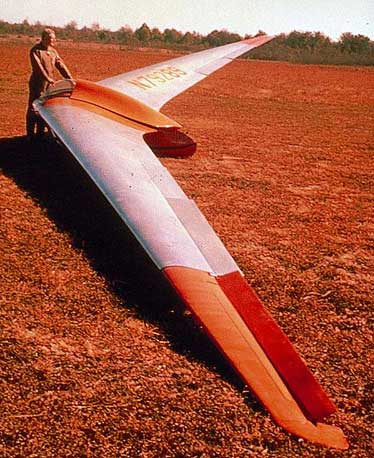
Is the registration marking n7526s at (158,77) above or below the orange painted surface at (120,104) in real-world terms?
above

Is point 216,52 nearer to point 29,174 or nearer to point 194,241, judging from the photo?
point 29,174

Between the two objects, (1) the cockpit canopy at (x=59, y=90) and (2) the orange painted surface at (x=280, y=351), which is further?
(1) the cockpit canopy at (x=59, y=90)

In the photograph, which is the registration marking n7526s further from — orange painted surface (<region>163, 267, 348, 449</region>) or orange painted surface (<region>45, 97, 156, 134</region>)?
orange painted surface (<region>163, 267, 348, 449</region>)

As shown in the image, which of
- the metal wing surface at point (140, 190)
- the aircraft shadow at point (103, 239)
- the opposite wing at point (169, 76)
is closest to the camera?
the aircraft shadow at point (103, 239)

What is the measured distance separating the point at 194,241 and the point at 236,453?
6.12 ft

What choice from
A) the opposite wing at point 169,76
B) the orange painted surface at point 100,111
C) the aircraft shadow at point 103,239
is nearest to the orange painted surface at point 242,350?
the aircraft shadow at point 103,239

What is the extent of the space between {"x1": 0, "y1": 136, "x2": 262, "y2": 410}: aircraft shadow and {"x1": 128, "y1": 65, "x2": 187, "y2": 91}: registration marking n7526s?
98.8 inches

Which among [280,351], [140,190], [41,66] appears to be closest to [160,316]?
[280,351]

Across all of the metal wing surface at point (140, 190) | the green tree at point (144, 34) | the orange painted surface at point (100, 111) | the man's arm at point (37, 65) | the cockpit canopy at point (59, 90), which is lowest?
the metal wing surface at point (140, 190)

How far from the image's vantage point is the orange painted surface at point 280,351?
2570 millimetres

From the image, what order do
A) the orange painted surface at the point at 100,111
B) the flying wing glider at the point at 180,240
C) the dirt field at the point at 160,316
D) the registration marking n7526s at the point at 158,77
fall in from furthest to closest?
the registration marking n7526s at the point at 158,77 → the orange painted surface at the point at 100,111 → the flying wing glider at the point at 180,240 → the dirt field at the point at 160,316

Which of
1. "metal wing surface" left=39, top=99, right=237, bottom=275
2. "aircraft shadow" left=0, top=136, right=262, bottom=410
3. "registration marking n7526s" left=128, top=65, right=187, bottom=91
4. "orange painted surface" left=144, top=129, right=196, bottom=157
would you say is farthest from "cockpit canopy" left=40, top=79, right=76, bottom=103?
"registration marking n7526s" left=128, top=65, right=187, bottom=91

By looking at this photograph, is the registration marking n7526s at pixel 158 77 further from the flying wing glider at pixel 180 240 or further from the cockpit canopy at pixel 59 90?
the flying wing glider at pixel 180 240

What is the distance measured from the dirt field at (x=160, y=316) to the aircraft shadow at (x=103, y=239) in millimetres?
17
